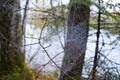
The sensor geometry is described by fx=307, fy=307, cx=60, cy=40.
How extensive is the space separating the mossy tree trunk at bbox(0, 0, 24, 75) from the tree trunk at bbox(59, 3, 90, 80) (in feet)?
2.27

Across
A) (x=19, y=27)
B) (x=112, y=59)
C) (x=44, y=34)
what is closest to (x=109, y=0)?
(x=112, y=59)

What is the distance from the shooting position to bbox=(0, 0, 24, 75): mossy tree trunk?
11.6 feet

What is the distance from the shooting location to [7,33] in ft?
11.7

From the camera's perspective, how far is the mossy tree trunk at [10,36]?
3533 mm

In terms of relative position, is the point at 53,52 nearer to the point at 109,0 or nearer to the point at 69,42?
the point at 69,42

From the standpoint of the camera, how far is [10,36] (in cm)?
359

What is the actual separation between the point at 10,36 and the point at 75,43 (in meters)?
0.92

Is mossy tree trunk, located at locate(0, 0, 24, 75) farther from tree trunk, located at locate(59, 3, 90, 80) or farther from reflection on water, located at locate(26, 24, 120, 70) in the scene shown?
tree trunk, located at locate(59, 3, 90, 80)

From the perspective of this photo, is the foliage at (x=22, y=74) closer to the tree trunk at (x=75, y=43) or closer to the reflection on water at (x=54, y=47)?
the reflection on water at (x=54, y=47)

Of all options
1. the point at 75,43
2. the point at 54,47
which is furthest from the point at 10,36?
the point at 75,43

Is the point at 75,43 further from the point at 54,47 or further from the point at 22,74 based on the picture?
the point at 22,74

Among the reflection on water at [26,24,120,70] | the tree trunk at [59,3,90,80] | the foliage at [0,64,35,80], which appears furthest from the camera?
the foliage at [0,64,35,80]

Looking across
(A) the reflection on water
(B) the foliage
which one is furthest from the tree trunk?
(B) the foliage

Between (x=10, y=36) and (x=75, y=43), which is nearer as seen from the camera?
(x=75, y=43)
